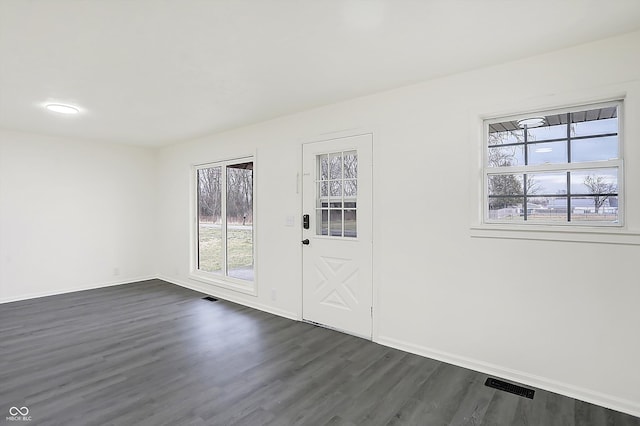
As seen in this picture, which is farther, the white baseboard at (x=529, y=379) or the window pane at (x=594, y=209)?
the window pane at (x=594, y=209)

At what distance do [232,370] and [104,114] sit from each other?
3.43m

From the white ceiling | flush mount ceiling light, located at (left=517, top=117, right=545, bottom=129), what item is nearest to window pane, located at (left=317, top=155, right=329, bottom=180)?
the white ceiling

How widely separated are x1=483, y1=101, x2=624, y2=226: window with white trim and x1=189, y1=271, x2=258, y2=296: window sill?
3273 millimetres

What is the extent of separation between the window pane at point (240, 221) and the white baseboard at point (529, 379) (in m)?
2.62

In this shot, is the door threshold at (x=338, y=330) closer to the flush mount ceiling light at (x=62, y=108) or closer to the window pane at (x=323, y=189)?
the window pane at (x=323, y=189)

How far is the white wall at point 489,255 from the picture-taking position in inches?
91.8

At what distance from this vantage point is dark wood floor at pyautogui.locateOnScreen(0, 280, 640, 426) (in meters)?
2.24

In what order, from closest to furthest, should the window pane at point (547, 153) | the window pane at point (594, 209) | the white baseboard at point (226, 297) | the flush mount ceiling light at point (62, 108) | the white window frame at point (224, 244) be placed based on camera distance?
the window pane at point (594, 209) → the window pane at point (547, 153) → the flush mount ceiling light at point (62, 108) → the white baseboard at point (226, 297) → the white window frame at point (224, 244)

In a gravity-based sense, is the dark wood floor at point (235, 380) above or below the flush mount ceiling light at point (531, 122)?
below

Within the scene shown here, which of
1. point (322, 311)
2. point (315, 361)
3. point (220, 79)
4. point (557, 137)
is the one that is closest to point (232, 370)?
point (315, 361)

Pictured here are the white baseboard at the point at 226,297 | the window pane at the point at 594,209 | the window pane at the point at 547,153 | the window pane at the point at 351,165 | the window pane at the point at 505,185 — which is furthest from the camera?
the white baseboard at the point at 226,297

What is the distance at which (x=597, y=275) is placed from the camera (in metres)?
2.40

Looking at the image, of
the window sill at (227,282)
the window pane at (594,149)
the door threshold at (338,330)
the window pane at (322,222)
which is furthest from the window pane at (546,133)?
the window sill at (227,282)

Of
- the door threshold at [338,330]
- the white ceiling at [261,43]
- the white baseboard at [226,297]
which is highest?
the white ceiling at [261,43]
